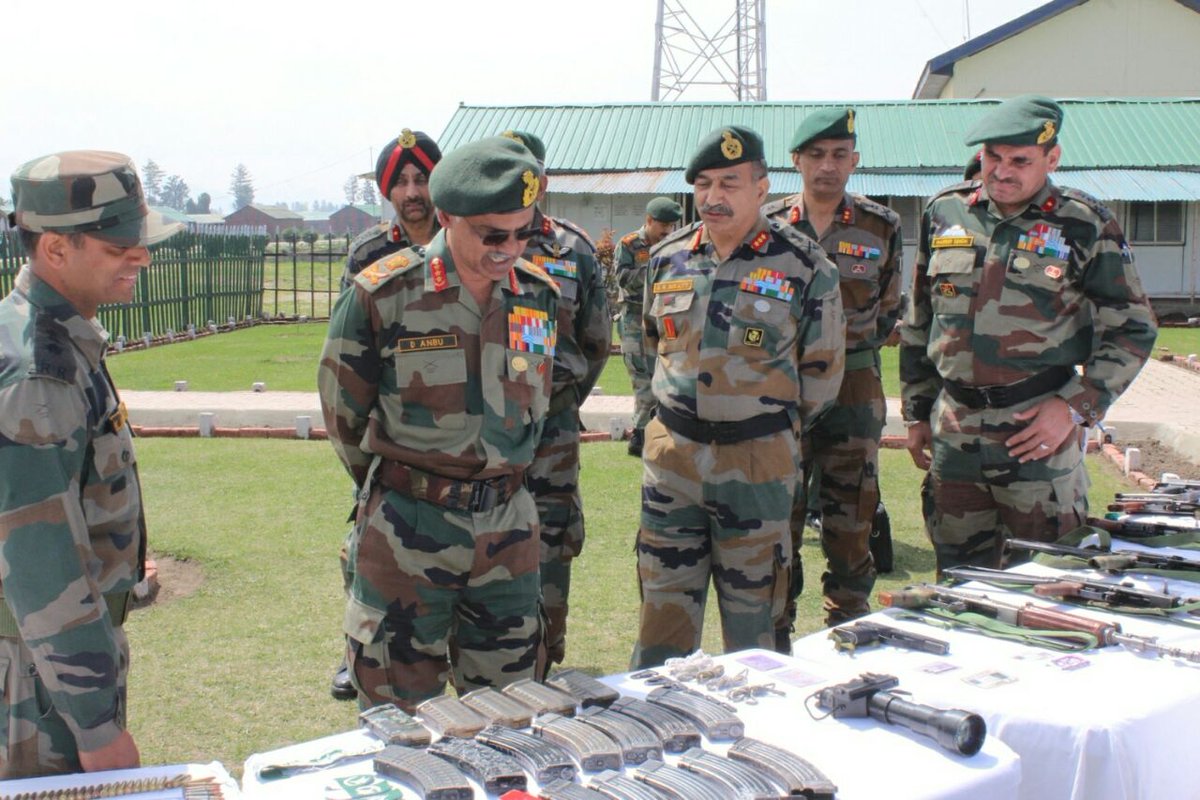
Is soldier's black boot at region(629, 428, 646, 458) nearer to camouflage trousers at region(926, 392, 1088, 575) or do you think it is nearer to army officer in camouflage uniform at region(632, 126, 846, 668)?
camouflage trousers at region(926, 392, 1088, 575)

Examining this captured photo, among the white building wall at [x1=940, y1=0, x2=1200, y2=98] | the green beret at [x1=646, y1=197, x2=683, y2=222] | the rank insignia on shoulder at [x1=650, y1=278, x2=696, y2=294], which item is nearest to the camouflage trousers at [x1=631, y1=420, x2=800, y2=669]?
the rank insignia on shoulder at [x1=650, y1=278, x2=696, y2=294]

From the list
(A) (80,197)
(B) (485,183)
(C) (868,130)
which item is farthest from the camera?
(C) (868,130)

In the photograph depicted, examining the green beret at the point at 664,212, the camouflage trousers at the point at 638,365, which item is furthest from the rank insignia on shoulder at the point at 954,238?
the green beret at the point at 664,212

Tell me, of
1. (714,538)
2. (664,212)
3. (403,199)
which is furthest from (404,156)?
(664,212)

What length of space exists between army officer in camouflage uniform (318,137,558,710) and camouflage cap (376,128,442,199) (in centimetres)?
159

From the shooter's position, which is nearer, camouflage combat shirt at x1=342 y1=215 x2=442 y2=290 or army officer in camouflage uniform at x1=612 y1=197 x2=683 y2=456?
camouflage combat shirt at x1=342 y1=215 x2=442 y2=290

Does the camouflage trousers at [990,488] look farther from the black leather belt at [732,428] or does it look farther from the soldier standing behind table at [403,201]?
the soldier standing behind table at [403,201]

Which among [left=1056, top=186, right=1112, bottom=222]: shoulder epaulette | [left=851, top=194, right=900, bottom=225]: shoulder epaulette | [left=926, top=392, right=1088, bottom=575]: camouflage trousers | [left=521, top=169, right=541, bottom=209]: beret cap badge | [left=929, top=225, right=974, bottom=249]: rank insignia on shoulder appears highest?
[left=851, top=194, right=900, bottom=225]: shoulder epaulette

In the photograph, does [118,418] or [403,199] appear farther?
[403,199]

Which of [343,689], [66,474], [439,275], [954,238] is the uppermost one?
[954,238]

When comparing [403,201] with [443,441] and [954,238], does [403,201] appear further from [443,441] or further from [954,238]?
[954,238]

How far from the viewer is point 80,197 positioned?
230 cm

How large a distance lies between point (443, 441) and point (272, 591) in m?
3.20

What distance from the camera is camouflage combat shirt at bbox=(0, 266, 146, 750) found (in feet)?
7.15
